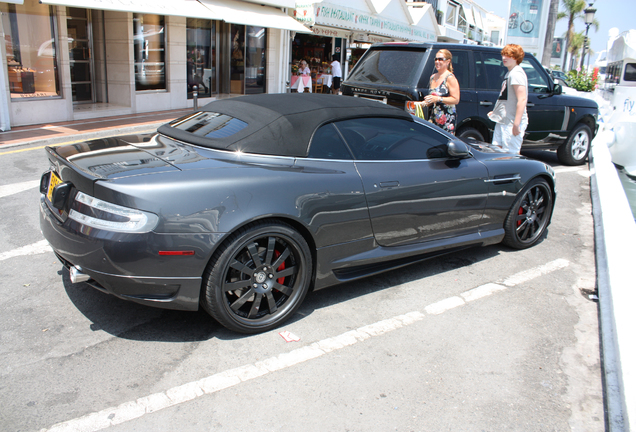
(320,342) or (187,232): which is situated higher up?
(187,232)

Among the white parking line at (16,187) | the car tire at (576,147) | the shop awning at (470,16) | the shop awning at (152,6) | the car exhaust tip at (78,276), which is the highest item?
the shop awning at (470,16)

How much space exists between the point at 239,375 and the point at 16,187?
4.81m

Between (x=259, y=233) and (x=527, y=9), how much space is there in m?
44.4

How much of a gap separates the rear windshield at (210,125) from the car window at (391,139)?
75cm

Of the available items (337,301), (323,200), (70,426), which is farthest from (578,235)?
(70,426)

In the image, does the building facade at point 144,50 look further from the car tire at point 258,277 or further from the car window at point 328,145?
the car tire at point 258,277

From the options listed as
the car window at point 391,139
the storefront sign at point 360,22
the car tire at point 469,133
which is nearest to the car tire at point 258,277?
the car window at point 391,139

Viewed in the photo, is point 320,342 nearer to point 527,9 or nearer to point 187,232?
point 187,232

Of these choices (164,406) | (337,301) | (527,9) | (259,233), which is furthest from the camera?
(527,9)

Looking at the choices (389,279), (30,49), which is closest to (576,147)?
(389,279)

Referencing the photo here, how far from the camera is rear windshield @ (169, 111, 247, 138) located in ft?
11.7

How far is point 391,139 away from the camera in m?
3.99

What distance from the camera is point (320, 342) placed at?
3.26 metres

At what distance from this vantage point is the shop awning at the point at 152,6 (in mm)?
10015
